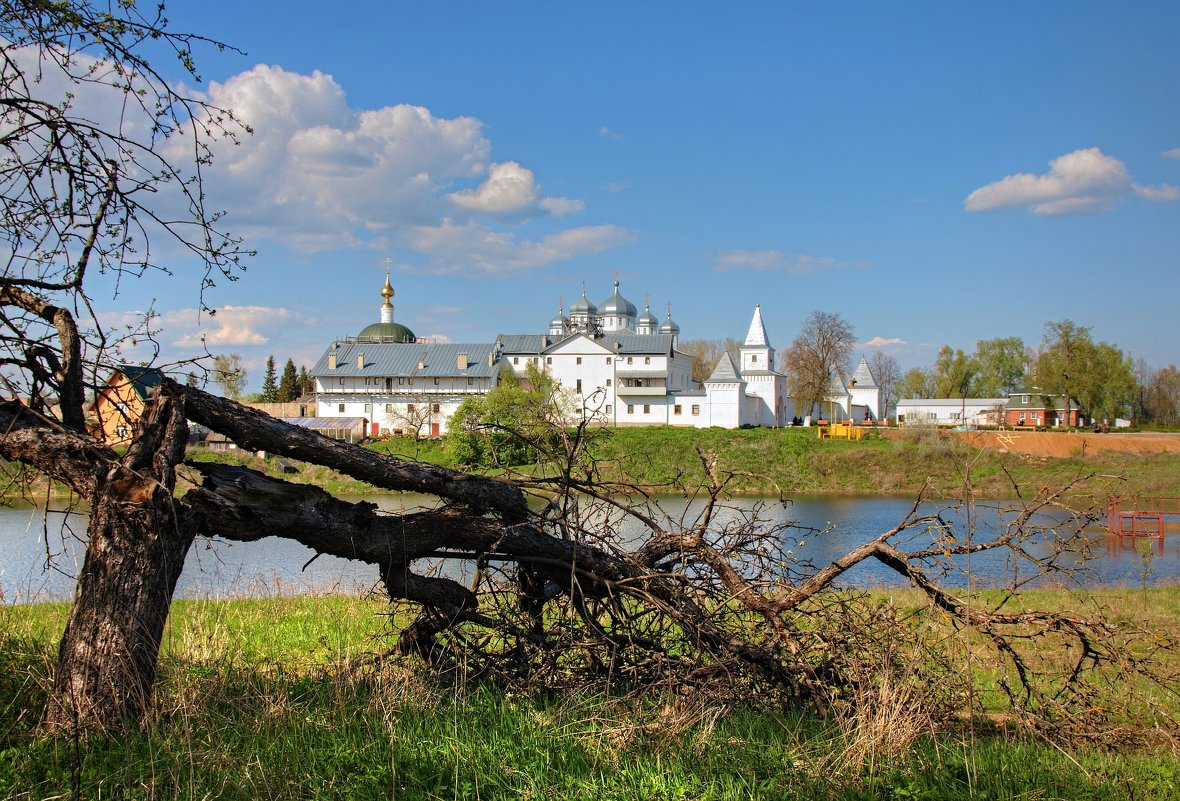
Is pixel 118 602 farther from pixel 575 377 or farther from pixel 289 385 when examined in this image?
pixel 289 385

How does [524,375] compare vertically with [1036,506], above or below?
above

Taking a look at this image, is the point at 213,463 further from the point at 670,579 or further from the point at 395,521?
the point at 670,579

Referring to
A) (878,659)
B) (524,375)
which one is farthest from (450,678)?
(524,375)

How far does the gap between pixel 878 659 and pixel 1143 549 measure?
10.6m

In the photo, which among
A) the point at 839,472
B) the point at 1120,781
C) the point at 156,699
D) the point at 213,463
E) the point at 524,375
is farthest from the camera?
the point at 524,375

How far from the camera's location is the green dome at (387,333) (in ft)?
284

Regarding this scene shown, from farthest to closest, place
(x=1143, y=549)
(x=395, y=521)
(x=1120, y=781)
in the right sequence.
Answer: (x=1143, y=549) < (x=395, y=521) < (x=1120, y=781)

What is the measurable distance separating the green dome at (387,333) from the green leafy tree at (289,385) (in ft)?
24.3

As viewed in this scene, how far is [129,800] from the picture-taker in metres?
3.34

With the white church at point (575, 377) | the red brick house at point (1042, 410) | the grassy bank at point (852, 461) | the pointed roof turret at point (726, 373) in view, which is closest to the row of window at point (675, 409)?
the white church at point (575, 377)

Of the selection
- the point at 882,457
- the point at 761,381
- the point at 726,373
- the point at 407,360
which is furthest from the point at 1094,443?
the point at 407,360

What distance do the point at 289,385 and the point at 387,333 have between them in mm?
10911

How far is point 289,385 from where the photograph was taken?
8506 cm

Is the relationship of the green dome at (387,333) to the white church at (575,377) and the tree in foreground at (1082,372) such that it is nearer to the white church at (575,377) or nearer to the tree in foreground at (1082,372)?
the white church at (575,377)
